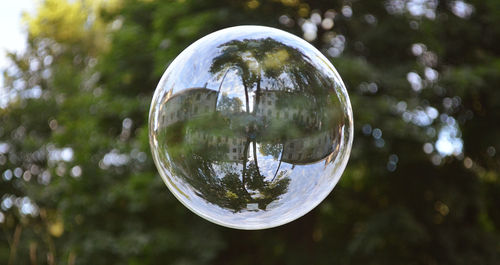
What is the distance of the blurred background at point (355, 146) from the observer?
751cm

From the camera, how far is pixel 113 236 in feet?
28.7

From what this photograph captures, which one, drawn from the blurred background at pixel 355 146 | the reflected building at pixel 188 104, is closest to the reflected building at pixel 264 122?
the reflected building at pixel 188 104

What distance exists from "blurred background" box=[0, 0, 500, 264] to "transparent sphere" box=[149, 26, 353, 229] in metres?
4.72

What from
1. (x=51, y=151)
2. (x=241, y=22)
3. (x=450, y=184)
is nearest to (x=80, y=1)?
(x=51, y=151)

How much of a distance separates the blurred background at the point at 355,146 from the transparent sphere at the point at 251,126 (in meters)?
4.72

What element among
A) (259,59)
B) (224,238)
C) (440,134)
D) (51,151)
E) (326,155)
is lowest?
(51,151)

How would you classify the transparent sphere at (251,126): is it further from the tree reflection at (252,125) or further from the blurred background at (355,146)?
the blurred background at (355,146)

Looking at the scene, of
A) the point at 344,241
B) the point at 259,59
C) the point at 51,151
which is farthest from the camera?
the point at 51,151

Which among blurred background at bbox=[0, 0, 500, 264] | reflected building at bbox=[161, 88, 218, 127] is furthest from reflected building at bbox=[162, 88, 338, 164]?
blurred background at bbox=[0, 0, 500, 264]

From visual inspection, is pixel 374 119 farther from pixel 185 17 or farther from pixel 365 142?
pixel 185 17

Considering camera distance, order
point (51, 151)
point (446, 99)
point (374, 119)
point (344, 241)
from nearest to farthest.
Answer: point (374, 119), point (446, 99), point (344, 241), point (51, 151)

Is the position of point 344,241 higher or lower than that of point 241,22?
lower

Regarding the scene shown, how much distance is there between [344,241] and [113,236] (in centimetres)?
394

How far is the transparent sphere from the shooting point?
6.47 ft
